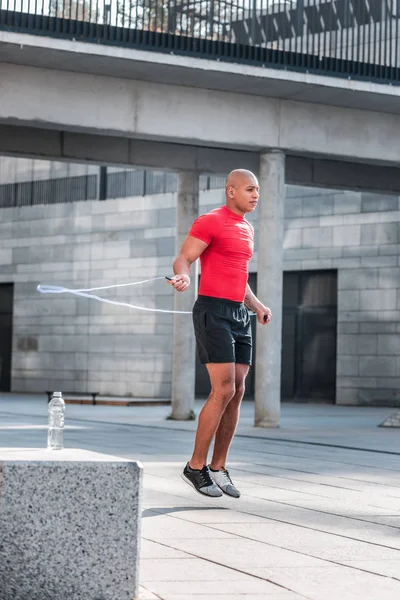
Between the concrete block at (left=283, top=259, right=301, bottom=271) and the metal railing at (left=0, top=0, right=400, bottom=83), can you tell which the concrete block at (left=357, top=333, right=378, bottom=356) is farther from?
the metal railing at (left=0, top=0, right=400, bottom=83)

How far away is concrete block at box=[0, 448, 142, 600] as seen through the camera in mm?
4648

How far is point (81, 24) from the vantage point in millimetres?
17531

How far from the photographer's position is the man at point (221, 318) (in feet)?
26.4

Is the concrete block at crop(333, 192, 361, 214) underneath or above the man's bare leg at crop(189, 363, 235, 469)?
above

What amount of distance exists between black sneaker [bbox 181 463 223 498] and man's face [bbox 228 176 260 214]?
1885 mm

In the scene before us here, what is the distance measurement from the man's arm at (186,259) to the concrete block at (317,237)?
23.7 metres

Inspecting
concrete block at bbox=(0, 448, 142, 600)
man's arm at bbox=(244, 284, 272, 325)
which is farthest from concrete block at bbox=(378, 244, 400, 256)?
concrete block at bbox=(0, 448, 142, 600)

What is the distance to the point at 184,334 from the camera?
2216 cm

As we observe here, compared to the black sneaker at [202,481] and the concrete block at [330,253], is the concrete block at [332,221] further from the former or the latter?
the black sneaker at [202,481]

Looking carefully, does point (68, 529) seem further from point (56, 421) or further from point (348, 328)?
point (348, 328)

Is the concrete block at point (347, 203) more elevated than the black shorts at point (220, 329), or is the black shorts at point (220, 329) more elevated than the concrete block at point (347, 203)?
the concrete block at point (347, 203)

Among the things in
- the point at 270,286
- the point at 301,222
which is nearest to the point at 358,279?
the point at 301,222

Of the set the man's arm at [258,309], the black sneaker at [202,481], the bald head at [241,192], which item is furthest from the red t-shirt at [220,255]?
the black sneaker at [202,481]

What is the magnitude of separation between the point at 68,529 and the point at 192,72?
14.6 m
